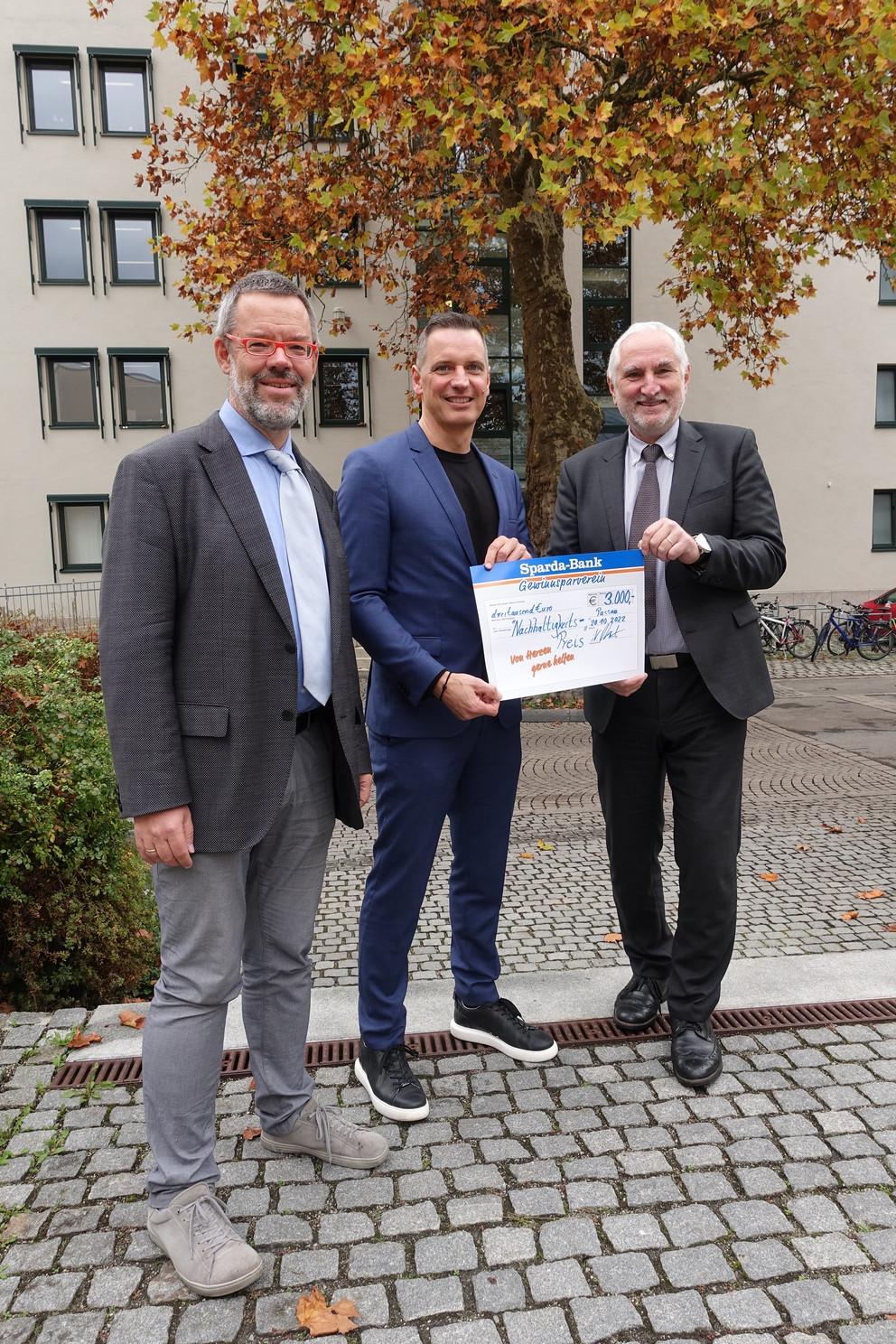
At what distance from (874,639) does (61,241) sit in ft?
63.0

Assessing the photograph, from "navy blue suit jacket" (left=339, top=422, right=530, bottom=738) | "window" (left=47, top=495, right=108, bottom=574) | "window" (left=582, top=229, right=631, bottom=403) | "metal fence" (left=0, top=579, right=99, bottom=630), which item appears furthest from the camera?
"window" (left=582, top=229, right=631, bottom=403)

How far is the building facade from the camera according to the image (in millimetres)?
20797

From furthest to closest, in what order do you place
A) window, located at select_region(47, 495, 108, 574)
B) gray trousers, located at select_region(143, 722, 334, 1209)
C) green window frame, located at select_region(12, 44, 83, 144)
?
window, located at select_region(47, 495, 108, 574) → green window frame, located at select_region(12, 44, 83, 144) → gray trousers, located at select_region(143, 722, 334, 1209)

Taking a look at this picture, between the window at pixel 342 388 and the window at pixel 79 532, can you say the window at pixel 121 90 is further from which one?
the window at pixel 79 532

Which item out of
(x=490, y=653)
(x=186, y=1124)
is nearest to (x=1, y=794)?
(x=186, y=1124)

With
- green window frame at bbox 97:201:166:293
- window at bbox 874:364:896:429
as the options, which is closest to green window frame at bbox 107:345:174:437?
green window frame at bbox 97:201:166:293

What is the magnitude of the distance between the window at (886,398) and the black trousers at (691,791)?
23409 millimetres

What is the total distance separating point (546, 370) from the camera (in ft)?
44.4

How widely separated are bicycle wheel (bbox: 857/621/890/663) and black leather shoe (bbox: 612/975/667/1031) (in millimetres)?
16938

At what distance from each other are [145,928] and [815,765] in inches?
263

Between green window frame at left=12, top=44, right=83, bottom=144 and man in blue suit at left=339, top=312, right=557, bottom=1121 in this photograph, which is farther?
green window frame at left=12, top=44, right=83, bottom=144

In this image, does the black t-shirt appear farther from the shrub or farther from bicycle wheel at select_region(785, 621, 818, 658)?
bicycle wheel at select_region(785, 621, 818, 658)

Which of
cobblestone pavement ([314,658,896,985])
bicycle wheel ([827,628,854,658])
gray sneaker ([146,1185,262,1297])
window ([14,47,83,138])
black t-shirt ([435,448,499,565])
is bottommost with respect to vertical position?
bicycle wheel ([827,628,854,658])

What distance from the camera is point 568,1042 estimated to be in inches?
138
